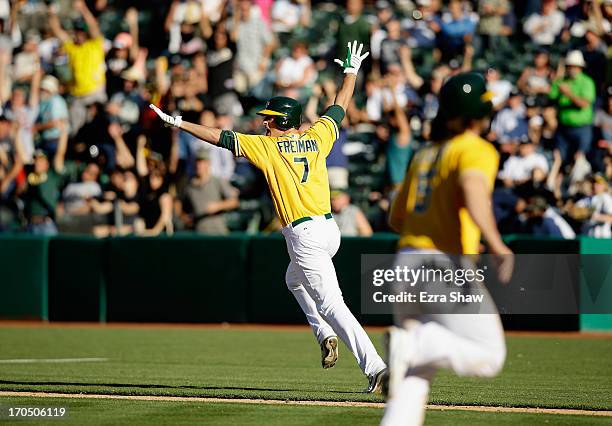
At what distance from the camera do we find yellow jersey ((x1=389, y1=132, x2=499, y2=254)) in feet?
20.0

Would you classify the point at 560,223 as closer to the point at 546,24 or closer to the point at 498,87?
the point at 498,87

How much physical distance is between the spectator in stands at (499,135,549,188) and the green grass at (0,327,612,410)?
3005 millimetres

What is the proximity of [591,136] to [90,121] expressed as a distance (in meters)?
8.87

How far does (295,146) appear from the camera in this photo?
9703 millimetres

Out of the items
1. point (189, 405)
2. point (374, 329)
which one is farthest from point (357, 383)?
point (374, 329)

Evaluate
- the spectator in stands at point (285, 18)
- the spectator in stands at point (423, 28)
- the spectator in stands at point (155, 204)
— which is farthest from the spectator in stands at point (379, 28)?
the spectator in stands at point (155, 204)

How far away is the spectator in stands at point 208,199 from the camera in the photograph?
1784 centimetres

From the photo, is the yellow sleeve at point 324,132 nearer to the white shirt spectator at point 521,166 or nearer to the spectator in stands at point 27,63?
the white shirt spectator at point 521,166

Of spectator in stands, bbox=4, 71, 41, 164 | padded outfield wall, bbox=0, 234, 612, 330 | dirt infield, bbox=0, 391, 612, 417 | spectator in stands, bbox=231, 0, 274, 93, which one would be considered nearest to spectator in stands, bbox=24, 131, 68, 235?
padded outfield wall, bbox=0, 234, 612, 330

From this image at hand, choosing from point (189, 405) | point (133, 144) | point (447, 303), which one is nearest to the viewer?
point (447, 303)

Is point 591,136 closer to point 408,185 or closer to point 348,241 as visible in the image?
point 348,241

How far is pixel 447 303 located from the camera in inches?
243

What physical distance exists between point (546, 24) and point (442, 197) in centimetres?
1528

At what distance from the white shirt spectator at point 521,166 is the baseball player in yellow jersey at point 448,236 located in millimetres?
11196
